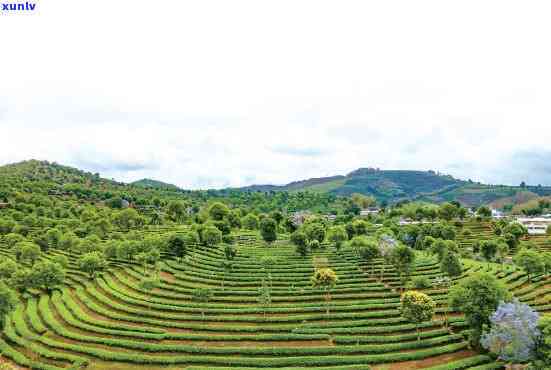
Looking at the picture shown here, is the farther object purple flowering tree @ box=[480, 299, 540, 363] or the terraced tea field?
the terraced tea field

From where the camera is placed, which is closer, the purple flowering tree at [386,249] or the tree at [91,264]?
the purple flowering tree at [386,249]

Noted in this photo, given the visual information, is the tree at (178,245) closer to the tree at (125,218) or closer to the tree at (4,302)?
the tree at (4,302)

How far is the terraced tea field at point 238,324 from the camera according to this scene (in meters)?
39.4

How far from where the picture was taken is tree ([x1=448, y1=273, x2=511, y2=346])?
38938 mm

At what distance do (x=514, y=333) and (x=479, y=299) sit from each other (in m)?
6.06

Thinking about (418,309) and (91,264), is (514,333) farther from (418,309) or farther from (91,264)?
(91,264)

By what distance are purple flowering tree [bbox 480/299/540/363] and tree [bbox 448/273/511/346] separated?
9.54 feet

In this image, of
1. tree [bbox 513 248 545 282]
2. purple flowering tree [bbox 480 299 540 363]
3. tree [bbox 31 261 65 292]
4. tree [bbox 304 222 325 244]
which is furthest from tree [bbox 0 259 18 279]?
tree [bbox 513 248 545 282]

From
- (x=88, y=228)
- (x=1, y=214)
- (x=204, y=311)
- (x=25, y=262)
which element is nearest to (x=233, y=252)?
(x=204, y=311)

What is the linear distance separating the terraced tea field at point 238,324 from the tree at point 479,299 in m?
3.13

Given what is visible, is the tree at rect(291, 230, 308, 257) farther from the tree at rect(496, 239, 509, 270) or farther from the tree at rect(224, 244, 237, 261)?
the tree at rect(496, 239, 509, 270)

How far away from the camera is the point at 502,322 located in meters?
34.5

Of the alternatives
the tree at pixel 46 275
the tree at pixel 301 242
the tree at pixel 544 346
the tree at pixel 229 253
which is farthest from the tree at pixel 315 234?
the tree at pixel 544 346

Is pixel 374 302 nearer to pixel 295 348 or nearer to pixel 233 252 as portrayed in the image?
pixel 295 348
